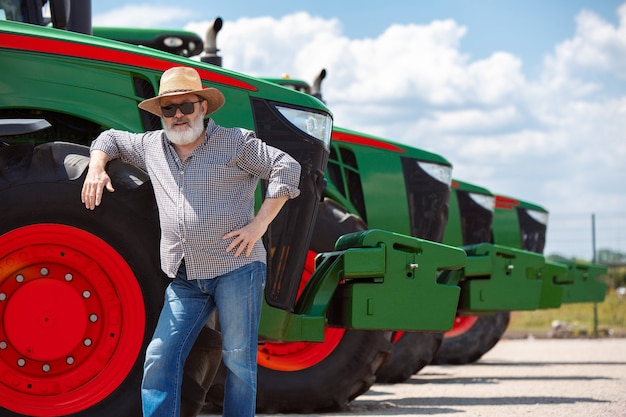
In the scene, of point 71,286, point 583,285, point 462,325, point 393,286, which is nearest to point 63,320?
point 71,286

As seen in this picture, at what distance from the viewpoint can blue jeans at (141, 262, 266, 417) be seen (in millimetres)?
4512

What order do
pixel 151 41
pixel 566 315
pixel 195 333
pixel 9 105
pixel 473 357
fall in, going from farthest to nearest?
1. pixel 566 315
2. pixel 473 357
3. pixel 151 41
4. pixel 9 105
5. pixel 195 333

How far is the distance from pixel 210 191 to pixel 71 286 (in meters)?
0.86

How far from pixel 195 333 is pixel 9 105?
4.97 ft

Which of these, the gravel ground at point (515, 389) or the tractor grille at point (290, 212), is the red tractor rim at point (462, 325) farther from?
the tractor grille at point (290, 212)

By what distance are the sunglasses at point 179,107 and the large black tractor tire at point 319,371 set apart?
2559 millimetres

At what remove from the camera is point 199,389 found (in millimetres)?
4941

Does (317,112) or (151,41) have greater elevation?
(151,41)

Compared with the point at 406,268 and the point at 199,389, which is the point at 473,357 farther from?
the point at 199,389

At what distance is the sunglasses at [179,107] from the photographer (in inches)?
185

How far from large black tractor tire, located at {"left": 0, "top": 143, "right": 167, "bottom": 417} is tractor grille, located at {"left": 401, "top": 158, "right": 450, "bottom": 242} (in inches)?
180

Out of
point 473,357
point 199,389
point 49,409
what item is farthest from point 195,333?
point 473,357

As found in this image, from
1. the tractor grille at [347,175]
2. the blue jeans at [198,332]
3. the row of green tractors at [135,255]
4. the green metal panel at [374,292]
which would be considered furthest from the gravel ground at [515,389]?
the blue jeans at [198,332]

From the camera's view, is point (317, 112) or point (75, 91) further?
point (317, 112)
